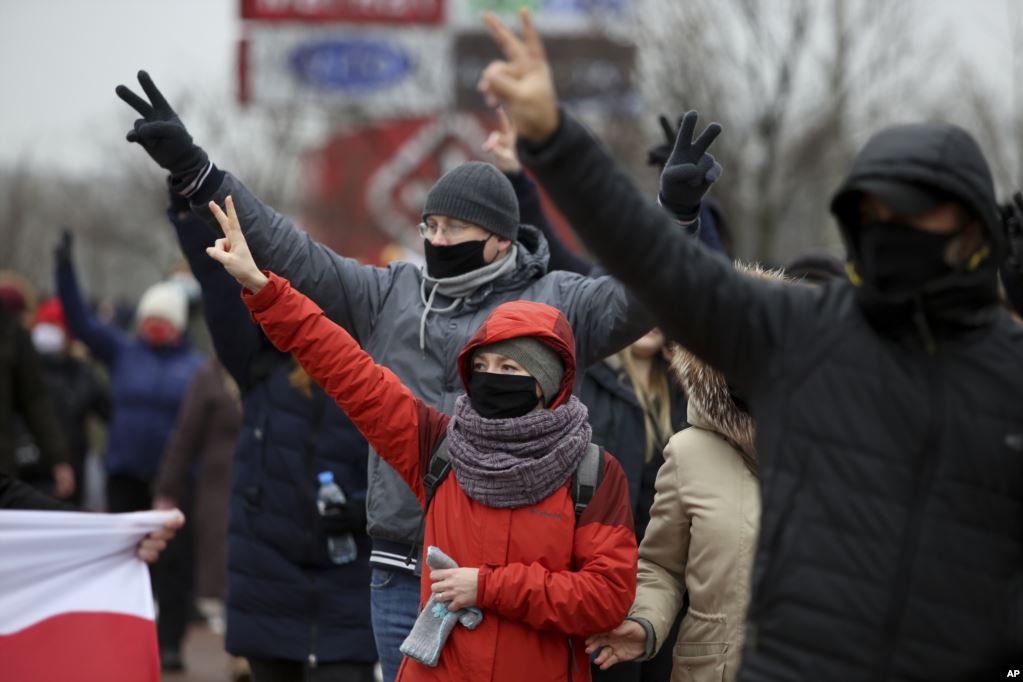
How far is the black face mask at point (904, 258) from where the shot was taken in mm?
3010

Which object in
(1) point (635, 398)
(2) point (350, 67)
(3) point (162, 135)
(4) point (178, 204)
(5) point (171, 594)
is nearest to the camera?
(3) point (162, 135)

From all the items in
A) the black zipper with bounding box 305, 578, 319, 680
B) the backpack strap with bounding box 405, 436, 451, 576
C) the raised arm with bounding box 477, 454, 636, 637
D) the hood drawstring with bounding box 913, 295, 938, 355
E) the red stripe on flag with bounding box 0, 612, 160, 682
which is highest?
the hood drawstring with bounding box 913, 295, 938, 355

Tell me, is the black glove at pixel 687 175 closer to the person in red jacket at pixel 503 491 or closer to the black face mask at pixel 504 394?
the person in red jacket at pixel 503 491

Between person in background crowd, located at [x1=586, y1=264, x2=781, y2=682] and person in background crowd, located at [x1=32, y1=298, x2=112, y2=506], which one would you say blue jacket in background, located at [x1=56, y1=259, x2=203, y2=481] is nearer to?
person in background crowd, located at [x1=32, y1=298, x2=112, y2=506]

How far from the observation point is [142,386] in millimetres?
10609

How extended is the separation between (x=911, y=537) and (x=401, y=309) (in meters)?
2.45

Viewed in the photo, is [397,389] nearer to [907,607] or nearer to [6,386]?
[907,607]

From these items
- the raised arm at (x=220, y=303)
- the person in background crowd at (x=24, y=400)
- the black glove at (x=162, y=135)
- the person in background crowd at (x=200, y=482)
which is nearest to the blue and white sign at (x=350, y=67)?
the person in background crowd at (x=200, y=482)

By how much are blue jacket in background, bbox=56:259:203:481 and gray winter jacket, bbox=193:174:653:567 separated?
5.72m

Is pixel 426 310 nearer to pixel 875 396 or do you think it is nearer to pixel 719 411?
pixel 719 411

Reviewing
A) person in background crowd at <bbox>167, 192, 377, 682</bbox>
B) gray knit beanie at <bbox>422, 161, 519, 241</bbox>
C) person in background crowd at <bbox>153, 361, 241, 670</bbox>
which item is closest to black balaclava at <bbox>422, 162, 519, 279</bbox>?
gray knit beanie at <bbox>422, 161, 519, 241</bbox>

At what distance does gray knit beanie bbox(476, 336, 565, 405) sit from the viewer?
4355 mm

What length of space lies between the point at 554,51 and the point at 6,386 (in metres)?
11.2

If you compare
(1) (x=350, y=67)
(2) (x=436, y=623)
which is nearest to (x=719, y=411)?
(2) (x=436, y=623)
